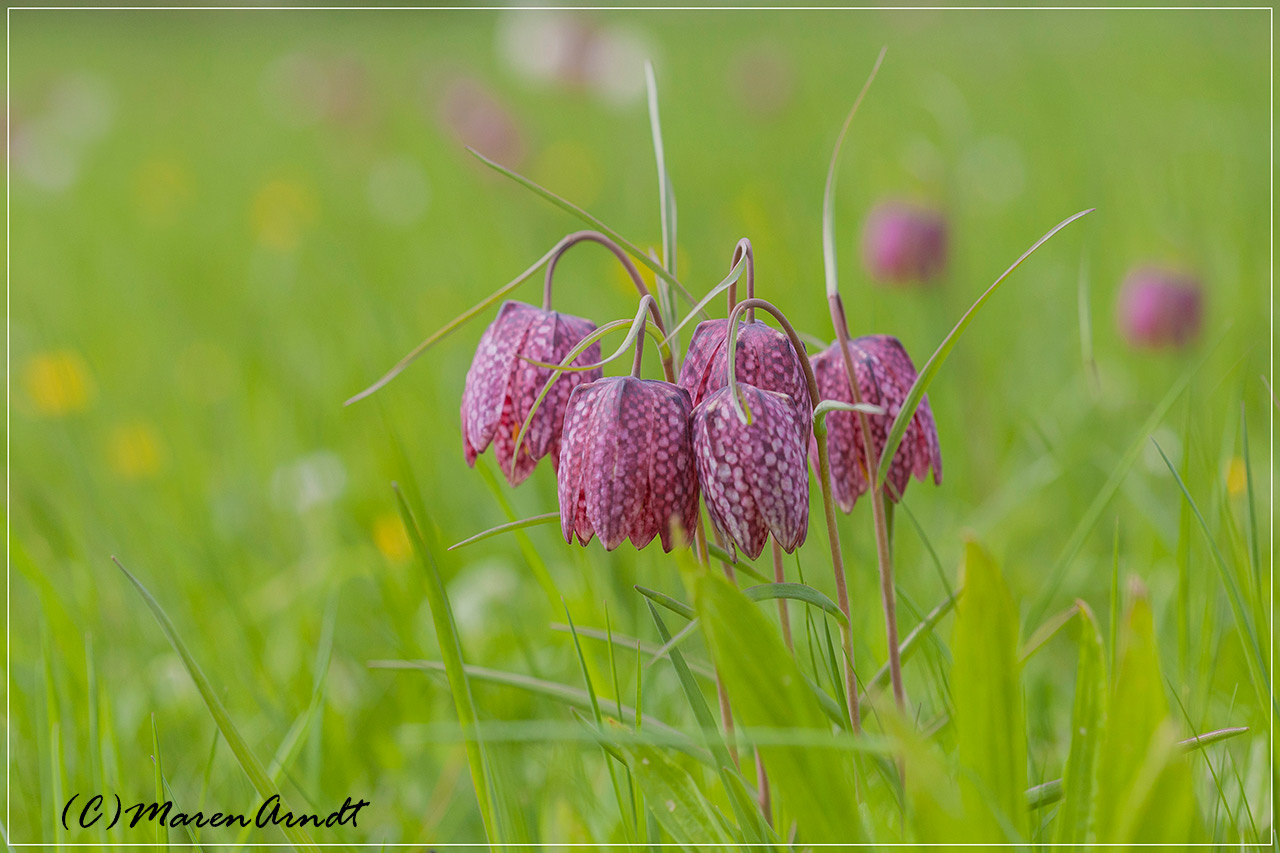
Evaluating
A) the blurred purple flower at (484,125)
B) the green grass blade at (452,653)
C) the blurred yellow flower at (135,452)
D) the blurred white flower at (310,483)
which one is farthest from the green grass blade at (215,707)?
the blurred purple flower at (484,125)

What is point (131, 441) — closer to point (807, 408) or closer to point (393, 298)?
point (393, 298)

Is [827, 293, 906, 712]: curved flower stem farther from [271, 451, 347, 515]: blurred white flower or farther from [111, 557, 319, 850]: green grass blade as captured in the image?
[271, 451, 347, 515]: blurred white flower

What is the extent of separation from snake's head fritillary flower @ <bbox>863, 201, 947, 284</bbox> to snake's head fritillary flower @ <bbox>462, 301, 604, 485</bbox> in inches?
54.6

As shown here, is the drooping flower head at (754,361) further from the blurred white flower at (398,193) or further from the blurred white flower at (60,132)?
the blurred white flower at (60,132)

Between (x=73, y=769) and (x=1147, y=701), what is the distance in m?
0.98

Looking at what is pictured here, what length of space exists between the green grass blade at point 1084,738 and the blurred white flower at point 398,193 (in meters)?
3.46

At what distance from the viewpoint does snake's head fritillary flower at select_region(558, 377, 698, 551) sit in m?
0.71

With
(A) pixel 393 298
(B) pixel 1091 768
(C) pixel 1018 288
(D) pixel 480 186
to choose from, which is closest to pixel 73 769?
(B) pixel 1091 768

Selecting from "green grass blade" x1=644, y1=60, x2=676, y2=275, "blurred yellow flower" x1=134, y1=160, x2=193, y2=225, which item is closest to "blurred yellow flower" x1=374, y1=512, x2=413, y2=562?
"green grass blade" x1=644, y1=60, x2=676, y2=275

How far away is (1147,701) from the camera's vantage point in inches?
23.1

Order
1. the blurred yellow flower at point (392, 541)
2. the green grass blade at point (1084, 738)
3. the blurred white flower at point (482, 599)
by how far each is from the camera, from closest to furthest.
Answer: the green grass blade at point (1084, 738) → the blurred white flower at point (482, 599) → the blurred yellow flower at point (392, 541)

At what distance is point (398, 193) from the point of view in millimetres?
4184

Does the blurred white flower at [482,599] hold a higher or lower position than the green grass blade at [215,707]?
lower

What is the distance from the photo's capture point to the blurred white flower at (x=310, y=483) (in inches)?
67.8
